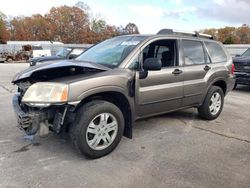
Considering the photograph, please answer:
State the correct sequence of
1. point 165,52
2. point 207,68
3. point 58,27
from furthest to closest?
point 58,27, point 207,68, point 165,52

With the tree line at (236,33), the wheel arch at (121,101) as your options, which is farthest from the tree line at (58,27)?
the wheel arch at (121,101)

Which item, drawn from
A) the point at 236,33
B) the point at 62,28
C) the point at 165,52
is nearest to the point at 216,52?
the point at 165,52

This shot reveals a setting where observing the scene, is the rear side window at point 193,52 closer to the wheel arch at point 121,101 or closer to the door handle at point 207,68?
the door handle at point 207,68

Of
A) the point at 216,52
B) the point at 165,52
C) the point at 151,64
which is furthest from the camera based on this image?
the point at 216,52

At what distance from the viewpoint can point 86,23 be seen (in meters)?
72.6

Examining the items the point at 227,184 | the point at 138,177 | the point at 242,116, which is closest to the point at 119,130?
the point at 138,177

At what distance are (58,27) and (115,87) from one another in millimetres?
70542

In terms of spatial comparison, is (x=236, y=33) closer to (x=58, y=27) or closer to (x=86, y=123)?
(x=58, y=27)

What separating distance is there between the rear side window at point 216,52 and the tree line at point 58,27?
206 ft

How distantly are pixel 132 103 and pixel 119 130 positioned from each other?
45 centimetres

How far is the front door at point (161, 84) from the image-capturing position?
424cm

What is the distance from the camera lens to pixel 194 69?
201 inches

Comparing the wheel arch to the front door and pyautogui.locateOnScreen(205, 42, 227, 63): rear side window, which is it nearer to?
the front door

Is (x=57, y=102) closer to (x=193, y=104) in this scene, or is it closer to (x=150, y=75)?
(x=150, y=75)
